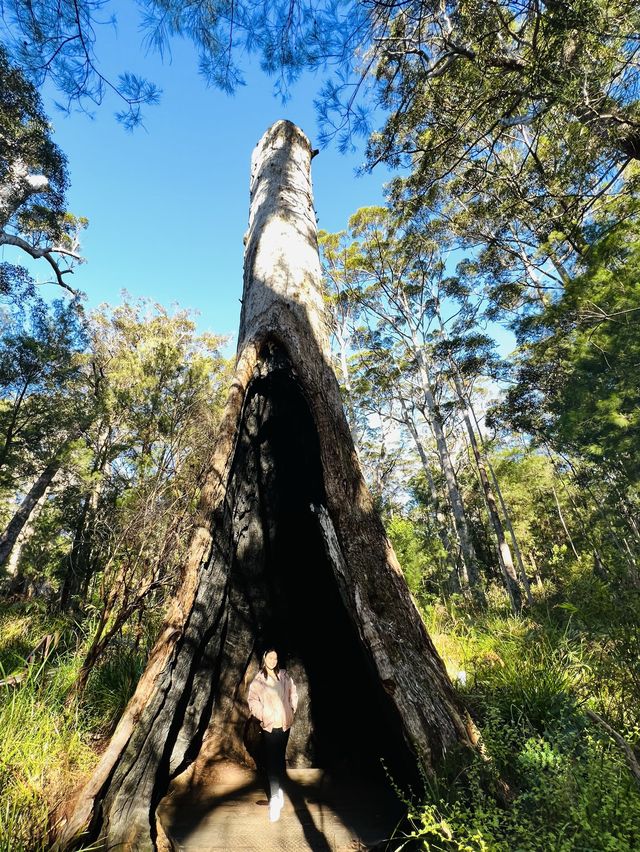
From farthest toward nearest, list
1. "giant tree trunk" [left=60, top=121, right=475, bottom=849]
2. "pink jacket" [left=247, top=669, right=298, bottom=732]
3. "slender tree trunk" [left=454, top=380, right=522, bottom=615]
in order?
1. "slender tree trunk" [left=454, top=380, right=522, bottom=615]
2. "pink jacket" [left=247, top=669, right=298, bottom=732]
3. "giant tree trunk" [left=60, top=121, right=475, bottom=849]

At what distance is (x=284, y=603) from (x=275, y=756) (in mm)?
999

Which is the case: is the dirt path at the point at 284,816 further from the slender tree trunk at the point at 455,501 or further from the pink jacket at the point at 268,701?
the slender tree trunk at the point at 455,501

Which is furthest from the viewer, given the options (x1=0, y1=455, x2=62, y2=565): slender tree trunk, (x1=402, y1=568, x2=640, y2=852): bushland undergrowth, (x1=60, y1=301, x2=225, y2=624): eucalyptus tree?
(x1=0, y1=455, x2=62, y2=565): slender tree trunk

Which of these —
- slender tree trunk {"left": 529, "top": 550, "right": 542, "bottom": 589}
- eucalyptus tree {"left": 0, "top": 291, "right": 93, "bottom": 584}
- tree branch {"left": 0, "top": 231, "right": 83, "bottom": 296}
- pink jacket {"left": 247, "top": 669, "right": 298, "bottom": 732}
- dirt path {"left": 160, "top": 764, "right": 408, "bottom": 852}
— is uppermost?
tree branch {"left": 0, "top": 231, "right": 83, "bottom": 296}

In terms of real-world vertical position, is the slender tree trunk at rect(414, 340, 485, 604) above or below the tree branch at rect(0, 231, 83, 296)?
below

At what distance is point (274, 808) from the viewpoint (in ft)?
7.97

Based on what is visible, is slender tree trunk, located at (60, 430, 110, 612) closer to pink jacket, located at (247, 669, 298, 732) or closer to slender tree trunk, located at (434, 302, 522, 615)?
pink jacket, located at (247, 669, 298, 732)

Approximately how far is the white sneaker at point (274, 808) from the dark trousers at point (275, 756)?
27 millimetres

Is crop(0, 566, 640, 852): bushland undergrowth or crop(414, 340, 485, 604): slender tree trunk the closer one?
crop(0, 566, 640, 852): bushland undergrowth

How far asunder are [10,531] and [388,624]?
1137cm

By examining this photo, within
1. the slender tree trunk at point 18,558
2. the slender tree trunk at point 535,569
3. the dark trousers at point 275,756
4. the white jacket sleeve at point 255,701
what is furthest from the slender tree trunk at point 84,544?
the slender tree trunk at point 535,569

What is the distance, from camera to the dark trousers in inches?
99.0

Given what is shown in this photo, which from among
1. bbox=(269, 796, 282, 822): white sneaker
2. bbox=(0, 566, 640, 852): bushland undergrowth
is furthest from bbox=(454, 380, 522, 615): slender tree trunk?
bbox=(269, 796, 282, 822): white sneaker

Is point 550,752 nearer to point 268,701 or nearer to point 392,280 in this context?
point 268,701
